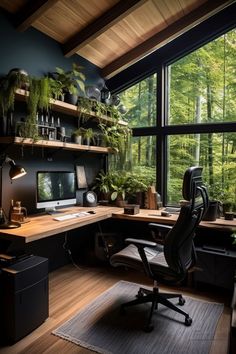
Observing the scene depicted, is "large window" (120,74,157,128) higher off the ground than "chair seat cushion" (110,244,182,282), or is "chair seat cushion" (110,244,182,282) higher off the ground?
"large window" (120,74,157,128)

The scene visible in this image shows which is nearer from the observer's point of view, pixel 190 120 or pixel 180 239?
pixel 180 239

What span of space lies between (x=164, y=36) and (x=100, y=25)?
91 centimetres

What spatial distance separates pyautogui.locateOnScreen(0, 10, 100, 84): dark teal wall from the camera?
8.75 feet

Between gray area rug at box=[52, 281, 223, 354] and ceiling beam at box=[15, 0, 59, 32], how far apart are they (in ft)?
9.01

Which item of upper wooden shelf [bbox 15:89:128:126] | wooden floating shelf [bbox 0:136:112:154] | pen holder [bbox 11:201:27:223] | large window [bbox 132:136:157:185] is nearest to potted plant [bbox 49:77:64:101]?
upper wooden shelf [bbox 15:89:128:126]

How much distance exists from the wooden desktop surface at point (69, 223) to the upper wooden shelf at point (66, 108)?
1136 millimetres

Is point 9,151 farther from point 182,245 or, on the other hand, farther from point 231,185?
point 231,185

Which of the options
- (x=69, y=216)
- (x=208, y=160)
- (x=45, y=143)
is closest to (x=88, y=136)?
(x=45, y=143)

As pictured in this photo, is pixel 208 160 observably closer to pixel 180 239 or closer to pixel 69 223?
pixel 180 239

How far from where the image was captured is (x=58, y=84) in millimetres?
2805

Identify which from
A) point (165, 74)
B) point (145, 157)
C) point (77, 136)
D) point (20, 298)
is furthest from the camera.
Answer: point (145, 157)

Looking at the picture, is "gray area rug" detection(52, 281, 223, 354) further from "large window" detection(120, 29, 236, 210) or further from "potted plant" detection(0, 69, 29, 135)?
"potted plant" detection(0, 69, 29, 135)

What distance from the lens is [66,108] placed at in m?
3.05

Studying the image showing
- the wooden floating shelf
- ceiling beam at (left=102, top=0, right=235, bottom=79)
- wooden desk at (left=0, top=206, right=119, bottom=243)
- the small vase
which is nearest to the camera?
wooden desk at (left=0, top=206, right=119, bottom=243)
